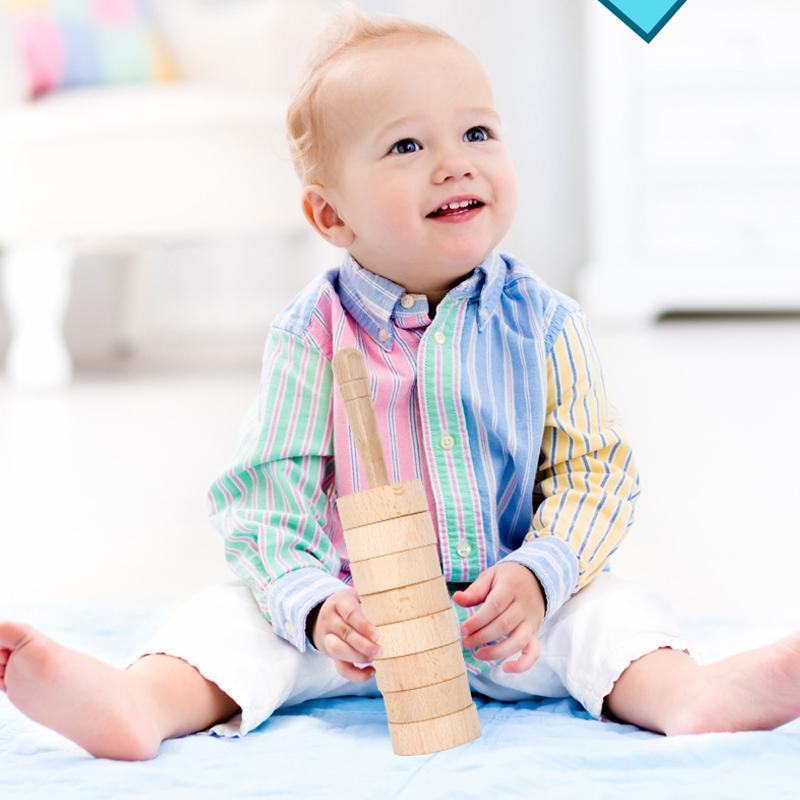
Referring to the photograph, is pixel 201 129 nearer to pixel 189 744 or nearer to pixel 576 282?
pixel 576 282

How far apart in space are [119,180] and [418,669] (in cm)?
192

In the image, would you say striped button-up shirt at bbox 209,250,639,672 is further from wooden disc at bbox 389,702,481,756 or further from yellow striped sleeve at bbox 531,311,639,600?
wooden disc at bbox 389,702,481,756

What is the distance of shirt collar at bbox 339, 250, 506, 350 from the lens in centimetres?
89

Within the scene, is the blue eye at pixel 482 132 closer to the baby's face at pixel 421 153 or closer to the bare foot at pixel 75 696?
the baby's face at pixel 421 153

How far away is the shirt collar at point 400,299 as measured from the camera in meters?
0.89

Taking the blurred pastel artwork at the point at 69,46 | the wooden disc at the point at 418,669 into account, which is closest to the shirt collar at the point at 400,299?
the wooden disc at the point at 418,669

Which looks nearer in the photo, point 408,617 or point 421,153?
point 408,617

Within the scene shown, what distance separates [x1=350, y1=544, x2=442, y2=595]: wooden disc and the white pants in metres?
0.12

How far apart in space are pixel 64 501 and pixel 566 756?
3.37 ft

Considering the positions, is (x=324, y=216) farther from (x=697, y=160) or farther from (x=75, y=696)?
(x=697, y=160)

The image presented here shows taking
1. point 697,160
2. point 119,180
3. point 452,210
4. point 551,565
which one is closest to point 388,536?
point 551,565

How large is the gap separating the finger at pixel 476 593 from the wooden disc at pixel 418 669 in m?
0.04

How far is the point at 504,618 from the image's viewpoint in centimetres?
78

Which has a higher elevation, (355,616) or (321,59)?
(321,59)
